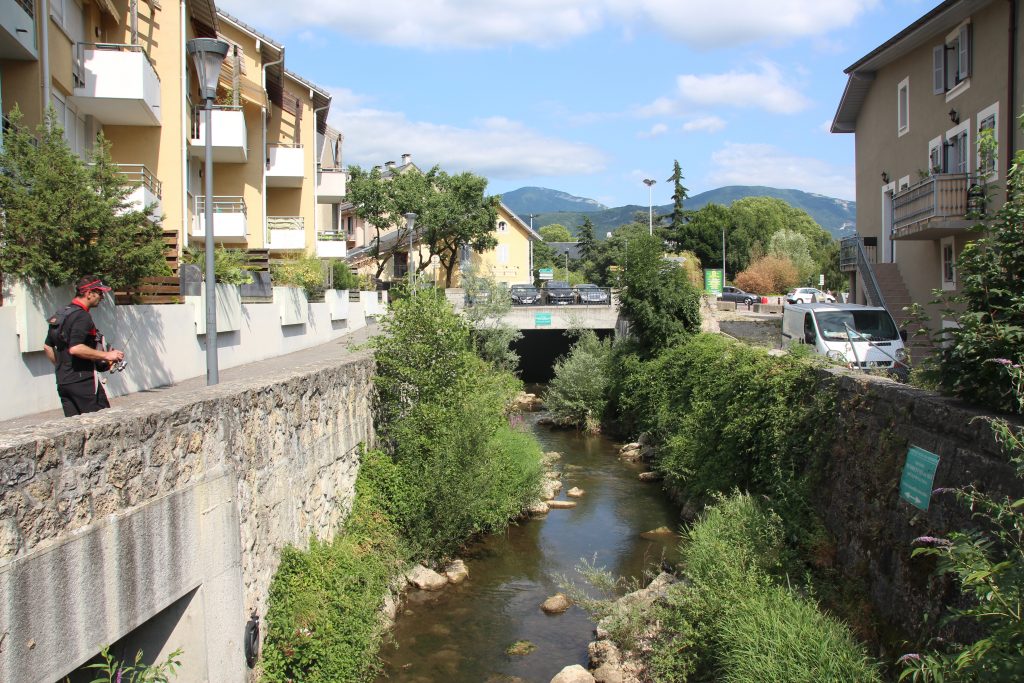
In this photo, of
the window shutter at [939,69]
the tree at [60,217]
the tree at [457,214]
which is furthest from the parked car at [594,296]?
the tree at [60,217]

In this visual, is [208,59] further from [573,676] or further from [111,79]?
[111,79]

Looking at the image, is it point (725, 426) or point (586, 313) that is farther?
point (586, 313)

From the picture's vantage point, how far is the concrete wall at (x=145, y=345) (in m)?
8.68

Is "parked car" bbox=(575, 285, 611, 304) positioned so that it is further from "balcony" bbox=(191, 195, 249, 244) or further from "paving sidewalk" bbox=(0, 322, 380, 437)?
"paving sidewalk" bbox=(0, 322, 380, 437)

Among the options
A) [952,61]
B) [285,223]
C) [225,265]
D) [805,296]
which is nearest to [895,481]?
[225,265]

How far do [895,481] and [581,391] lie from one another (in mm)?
21664

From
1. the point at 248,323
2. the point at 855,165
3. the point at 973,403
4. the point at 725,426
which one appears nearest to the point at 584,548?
the point at 725,426

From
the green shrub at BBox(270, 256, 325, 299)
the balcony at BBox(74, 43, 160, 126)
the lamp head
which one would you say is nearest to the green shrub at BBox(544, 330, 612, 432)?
the green shrub at BBox(270, 256, 325, 299)

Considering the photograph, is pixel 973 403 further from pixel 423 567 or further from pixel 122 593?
pixel 423 567

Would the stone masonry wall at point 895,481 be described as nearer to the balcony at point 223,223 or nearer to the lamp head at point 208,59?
the lamp head at point 208,59

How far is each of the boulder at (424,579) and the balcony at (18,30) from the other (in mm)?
10642

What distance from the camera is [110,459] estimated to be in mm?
5598

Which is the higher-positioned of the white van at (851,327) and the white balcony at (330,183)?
the white balcony at (330,183)

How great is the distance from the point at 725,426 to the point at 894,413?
6771 mm
